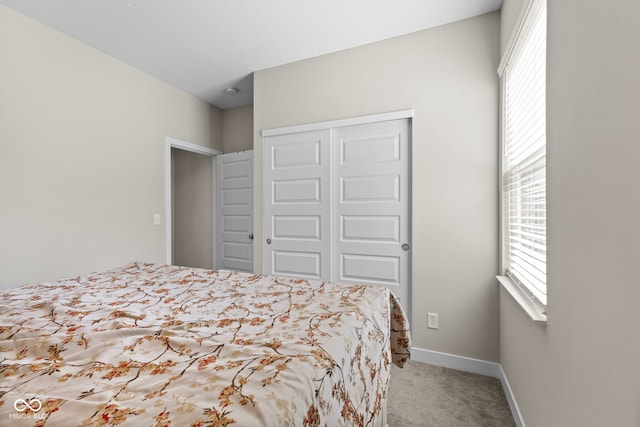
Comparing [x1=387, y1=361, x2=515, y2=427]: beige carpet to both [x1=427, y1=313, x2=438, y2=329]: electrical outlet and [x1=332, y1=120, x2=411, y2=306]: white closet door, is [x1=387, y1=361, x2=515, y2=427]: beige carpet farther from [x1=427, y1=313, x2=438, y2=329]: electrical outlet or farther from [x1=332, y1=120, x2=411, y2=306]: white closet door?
[x1=332, y1=120, x2=411, y2=306]: white closet door

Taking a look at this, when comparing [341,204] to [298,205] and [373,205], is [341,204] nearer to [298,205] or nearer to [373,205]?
[373,205]

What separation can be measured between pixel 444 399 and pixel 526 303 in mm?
919

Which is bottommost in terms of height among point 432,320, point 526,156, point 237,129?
point 432,320

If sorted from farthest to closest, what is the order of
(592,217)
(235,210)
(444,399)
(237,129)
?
(237,129)
(235,210)
(444,399)
(592,217)

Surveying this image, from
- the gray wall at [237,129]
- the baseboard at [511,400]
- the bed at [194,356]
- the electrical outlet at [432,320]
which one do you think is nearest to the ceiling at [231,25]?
the gray wall at [237,129]

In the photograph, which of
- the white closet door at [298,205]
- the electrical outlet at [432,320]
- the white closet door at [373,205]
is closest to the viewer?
the electrical outlet at [432,320]

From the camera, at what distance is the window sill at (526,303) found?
1.25m

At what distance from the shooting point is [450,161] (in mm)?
2322

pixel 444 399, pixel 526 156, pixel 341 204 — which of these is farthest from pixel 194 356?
pixel 341 204

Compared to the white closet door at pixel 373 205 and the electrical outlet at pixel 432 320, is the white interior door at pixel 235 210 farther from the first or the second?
the electrical outlet at pixel 432 320

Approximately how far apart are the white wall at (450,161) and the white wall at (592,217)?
1.02 m

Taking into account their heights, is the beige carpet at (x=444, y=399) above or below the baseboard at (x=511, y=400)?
below

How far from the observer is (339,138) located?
2.73m

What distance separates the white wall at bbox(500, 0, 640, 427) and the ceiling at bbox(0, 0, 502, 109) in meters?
1.34
